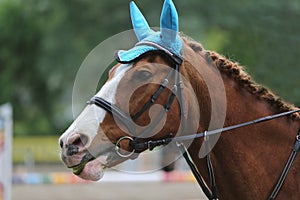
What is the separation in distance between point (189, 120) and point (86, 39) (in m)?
25.2

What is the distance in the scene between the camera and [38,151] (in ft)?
84.0

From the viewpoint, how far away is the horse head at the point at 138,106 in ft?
11.9

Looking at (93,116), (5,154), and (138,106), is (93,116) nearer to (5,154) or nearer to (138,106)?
(138,106)

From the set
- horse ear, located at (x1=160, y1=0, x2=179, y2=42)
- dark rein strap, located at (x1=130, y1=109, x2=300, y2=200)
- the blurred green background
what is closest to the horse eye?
horse ear, located at (x1=160, y1=0, x2=179, y2=42)

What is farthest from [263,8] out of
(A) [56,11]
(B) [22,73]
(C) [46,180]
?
(B) [22,73]

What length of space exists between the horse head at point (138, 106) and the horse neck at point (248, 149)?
0.71ft

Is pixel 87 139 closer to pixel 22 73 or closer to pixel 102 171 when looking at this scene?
Result: pixel 102 171

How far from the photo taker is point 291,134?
157 inches

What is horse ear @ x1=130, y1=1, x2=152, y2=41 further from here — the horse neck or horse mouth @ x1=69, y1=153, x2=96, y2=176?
horse mouth @ x1=69, y1=153, x2=96, y2=176

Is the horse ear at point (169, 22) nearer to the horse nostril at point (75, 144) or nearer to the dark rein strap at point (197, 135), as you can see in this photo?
the dark rein strap at point (197, 135)

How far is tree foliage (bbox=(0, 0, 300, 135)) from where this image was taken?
8.94 metres

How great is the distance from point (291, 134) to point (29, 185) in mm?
14780

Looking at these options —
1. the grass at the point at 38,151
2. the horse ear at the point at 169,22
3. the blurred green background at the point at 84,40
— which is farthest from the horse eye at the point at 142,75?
the grass at the point at 38,151

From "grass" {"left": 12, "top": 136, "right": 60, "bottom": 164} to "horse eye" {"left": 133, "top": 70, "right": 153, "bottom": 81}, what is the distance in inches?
861
